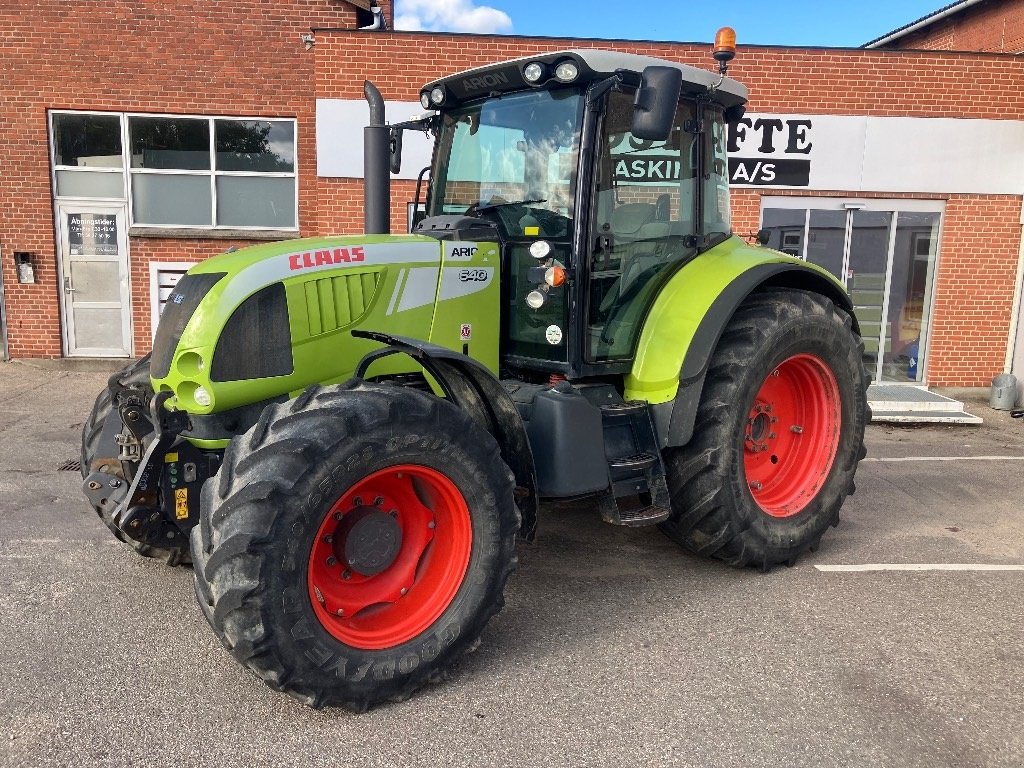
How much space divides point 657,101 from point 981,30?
39.8ft

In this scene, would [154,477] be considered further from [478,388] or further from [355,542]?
[478,388]

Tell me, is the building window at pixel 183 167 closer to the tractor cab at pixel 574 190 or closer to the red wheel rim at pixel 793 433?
the tractor cab at pixel 574 190

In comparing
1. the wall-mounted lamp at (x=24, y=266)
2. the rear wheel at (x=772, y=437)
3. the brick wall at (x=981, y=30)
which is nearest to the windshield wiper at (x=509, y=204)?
the rear wheel at (x=772, y=437)

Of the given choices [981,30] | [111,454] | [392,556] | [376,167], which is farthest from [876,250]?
[111,454]

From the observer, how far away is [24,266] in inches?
406

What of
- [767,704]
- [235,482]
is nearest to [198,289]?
[235,482]

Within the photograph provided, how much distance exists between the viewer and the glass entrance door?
990cm

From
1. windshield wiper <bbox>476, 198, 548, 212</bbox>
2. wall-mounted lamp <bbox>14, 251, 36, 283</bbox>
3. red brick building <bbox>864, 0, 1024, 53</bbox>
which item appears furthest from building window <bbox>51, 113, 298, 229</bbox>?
red brick building <bbox>864, 0, 1024, 53</bbox>

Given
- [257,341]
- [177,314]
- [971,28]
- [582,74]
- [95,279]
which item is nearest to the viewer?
[257,341]

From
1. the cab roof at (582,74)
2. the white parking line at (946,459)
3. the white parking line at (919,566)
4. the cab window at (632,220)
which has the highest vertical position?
the cab roof at (582,74)

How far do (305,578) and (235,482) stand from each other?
0.41 meters

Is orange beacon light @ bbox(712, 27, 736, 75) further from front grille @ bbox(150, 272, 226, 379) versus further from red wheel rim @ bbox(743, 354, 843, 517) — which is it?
front grille @ bbox(150, 272, 226, 379)

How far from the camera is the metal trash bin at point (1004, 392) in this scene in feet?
31.1

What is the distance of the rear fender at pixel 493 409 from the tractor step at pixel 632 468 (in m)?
0.43
